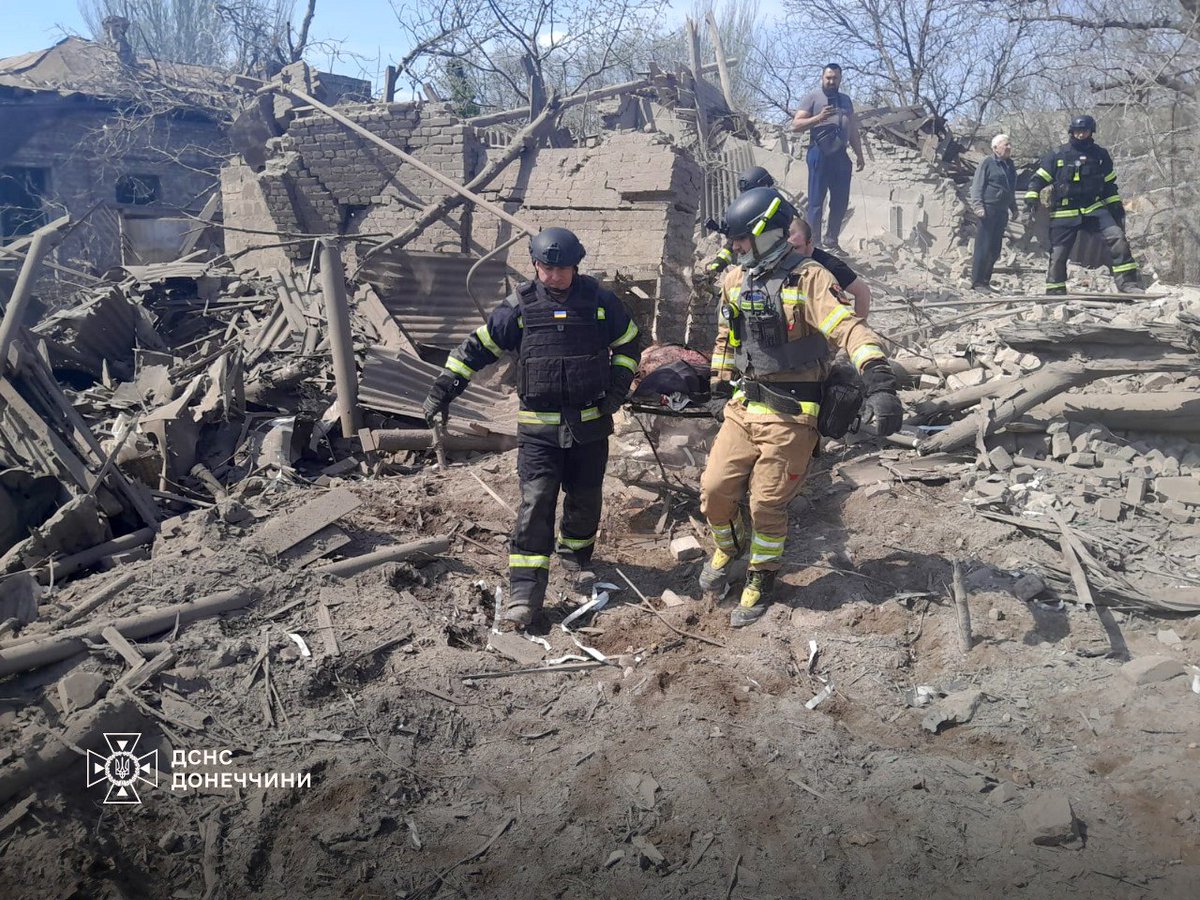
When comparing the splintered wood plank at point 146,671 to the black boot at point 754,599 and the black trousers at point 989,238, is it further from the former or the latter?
the black trousers at point 989,238

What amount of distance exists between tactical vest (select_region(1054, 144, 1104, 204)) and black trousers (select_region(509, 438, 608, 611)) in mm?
6403

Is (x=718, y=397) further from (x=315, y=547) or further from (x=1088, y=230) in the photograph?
(x=1088, y=230)

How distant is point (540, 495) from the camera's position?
175 inches

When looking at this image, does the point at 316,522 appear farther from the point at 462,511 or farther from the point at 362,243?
the point at 362,243

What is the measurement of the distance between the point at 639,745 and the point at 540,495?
1.51 metres

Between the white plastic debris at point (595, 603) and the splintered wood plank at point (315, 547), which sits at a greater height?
the splintered wood plank at point (315, 547)

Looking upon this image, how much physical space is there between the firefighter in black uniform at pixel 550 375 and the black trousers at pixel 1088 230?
19.3ft

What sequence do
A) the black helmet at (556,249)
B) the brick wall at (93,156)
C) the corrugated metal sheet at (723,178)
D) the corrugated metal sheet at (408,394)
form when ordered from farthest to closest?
1. the brick wall at (93,156)
2. the corrugated metal sheet at (723,178)
3. the corrugated metal sheet at (408,394)
4. the black helmet at (556,249)

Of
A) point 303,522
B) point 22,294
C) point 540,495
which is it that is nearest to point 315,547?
point 303,522

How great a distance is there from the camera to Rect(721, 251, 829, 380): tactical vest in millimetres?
4086

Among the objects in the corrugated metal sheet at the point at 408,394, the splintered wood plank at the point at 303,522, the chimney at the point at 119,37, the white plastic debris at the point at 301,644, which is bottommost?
the white plastic debris at the point at 301,644

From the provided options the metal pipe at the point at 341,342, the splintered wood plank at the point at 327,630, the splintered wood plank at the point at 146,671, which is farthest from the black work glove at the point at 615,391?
the metal pipe at the point at 341,342

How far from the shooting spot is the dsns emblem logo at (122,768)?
9.87 feet

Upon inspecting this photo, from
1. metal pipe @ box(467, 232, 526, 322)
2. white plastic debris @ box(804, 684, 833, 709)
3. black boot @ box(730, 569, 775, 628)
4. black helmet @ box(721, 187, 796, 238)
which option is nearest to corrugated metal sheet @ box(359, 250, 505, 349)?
metal pipe @ box(467, 232, 526, 322)
